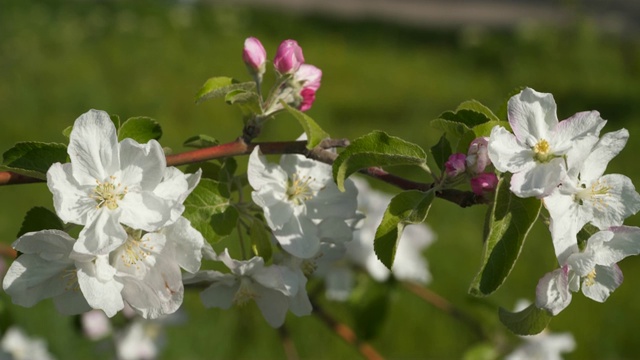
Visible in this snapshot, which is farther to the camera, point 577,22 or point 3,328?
point 577,22

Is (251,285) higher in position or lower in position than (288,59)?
lower

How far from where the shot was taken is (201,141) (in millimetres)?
1020

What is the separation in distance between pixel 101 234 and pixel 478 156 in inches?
13.7

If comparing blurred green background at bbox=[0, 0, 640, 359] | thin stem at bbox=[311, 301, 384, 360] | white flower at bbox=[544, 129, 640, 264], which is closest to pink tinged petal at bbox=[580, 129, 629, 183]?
white flower at bbox=[544, 129, 640, 264]

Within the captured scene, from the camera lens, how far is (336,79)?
5.71 m

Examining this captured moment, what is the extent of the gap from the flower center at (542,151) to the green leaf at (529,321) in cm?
16

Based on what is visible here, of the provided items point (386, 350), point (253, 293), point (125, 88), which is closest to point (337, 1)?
point (125, 88)

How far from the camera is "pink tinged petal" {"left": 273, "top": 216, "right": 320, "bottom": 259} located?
3.29ft

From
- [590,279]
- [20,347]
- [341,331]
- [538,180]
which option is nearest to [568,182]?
[538,180]

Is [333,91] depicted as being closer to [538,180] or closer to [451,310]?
[451,310]

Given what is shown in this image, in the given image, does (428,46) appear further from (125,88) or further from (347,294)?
(347,294)

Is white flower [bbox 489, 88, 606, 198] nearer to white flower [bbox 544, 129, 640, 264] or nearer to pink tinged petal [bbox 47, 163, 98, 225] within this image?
white flower [bbox 544, 129, 640, 264]

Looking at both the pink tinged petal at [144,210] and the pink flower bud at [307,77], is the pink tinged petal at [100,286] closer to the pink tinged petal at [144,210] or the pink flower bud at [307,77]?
the pink tinged petal at [144,210]

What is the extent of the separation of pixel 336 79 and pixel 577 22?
1.63m
